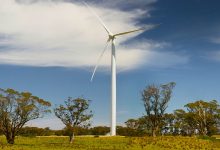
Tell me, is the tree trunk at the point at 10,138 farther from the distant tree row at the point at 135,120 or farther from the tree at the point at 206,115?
the tree at the point at 206,115

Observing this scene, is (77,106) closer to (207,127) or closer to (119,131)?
(207,127)

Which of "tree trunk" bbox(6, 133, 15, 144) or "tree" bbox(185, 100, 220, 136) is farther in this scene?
"tree" bbox(185, 100, 220, 136)

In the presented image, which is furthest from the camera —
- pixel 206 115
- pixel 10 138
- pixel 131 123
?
pixel 131 123

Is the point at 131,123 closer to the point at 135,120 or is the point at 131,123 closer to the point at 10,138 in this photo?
the point at 135,120

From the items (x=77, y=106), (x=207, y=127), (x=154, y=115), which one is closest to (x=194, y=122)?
(x=207, y=127)

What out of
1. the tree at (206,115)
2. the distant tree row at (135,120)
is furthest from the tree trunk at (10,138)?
the tree at (206,115)

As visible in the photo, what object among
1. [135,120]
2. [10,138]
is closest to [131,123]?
[135,120]

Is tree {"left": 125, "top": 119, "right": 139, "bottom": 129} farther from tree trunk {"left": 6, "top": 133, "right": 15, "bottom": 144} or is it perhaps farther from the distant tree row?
tree trunk {"left": 6, "top": 133, "right": 15, "bottom": 144}

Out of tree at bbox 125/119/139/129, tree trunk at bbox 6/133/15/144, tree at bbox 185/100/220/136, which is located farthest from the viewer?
tree at bbox 125/119/139/129

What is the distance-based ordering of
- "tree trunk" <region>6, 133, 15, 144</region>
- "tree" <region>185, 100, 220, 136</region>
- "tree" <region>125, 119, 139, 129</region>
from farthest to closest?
"tree" <region>125, 119, 139, 129</region>, "tree" <region>185, 100, 220, 136</region>, "tree trunk" <region>6, 133, 15, 144</region>

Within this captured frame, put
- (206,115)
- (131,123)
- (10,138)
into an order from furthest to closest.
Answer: (131,123) < (206,115) < (10,138)

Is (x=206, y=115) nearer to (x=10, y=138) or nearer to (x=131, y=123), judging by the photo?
(x=131, y=123)

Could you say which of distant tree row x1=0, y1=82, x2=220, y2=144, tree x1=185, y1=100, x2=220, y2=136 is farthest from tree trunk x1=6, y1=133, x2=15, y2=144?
tree x1=185, y1=100, x2=220, y2=136

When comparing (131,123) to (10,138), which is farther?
(131,123)
